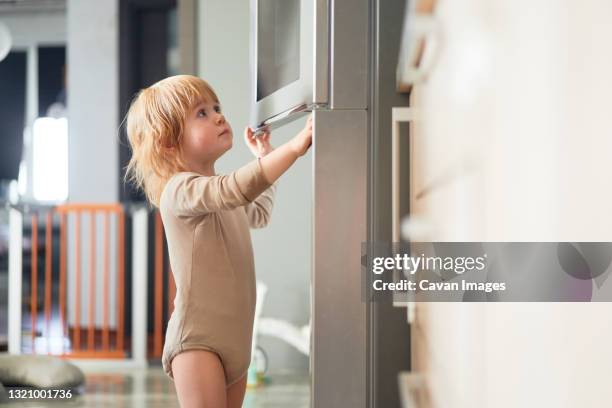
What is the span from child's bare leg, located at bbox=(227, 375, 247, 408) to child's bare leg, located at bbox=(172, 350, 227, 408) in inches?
0.9

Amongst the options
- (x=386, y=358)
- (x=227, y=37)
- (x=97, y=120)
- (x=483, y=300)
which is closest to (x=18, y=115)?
(x=97, y=120)

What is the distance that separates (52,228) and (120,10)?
72 centimetres

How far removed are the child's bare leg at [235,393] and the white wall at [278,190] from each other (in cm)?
37

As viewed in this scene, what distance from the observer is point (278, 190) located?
1315 mm

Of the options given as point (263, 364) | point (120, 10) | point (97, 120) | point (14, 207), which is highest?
point (120, 10)

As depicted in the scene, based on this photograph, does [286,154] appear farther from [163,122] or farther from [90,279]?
[90,279]

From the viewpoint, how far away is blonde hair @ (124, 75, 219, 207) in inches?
21.2

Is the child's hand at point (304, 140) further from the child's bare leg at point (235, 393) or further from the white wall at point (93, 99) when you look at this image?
the white wall at point (93, 99)

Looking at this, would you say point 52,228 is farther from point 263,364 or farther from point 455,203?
point 455,203

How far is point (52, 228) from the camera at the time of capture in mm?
1647

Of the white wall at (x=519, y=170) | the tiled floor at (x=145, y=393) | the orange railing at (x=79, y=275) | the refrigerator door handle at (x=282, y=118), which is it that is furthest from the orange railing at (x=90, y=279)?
the white wall at (x=519, y=170)

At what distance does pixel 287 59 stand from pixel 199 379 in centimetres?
23

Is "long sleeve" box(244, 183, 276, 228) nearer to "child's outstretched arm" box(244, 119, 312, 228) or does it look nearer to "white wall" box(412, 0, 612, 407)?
"child's outstretched arm" box(244, 119, 312, 228)

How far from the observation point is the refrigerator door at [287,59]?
40 centimetres
